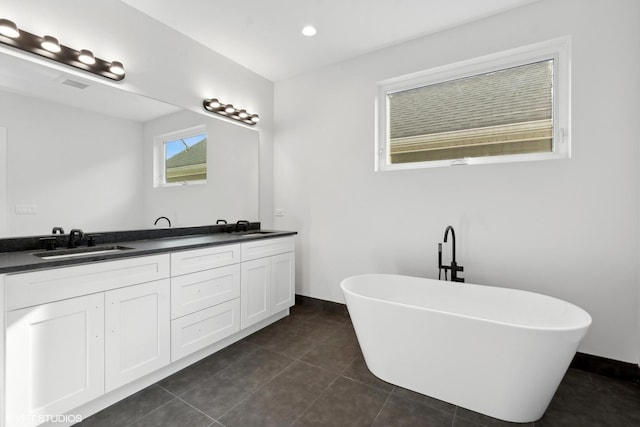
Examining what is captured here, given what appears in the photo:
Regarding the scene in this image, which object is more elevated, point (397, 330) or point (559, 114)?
point (559, 114)

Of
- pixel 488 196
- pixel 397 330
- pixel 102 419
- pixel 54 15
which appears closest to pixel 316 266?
pixel 397 330

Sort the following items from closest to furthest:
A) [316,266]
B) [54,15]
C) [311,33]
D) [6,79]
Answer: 1. [6,79]
2. [54,15]
3. [311,33]
4. [316,266]

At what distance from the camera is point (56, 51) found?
1.83 meters

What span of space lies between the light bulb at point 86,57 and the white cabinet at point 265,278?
1.67 metres

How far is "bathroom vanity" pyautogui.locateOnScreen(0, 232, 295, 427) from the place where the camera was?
1.35 m

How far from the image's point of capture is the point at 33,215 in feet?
5.94

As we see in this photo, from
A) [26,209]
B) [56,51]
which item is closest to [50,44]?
[56,51]

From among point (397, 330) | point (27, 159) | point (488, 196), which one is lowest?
point (397, 330)

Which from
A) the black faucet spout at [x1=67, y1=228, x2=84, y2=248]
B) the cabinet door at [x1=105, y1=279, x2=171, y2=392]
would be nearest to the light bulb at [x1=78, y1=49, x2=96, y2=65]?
the black faucet spout at [x1=67, y1=228, x2=84, y2=248]

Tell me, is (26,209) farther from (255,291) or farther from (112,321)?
(255,291)

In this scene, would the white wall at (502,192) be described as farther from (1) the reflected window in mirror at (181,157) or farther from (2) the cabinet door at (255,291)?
(1) the reflected window in mirror at (181,157)

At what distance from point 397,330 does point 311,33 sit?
8.30 ft

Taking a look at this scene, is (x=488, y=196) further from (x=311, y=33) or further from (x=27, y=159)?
(x=27, y=159)

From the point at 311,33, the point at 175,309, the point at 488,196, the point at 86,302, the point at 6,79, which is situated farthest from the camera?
the point at 311,33
